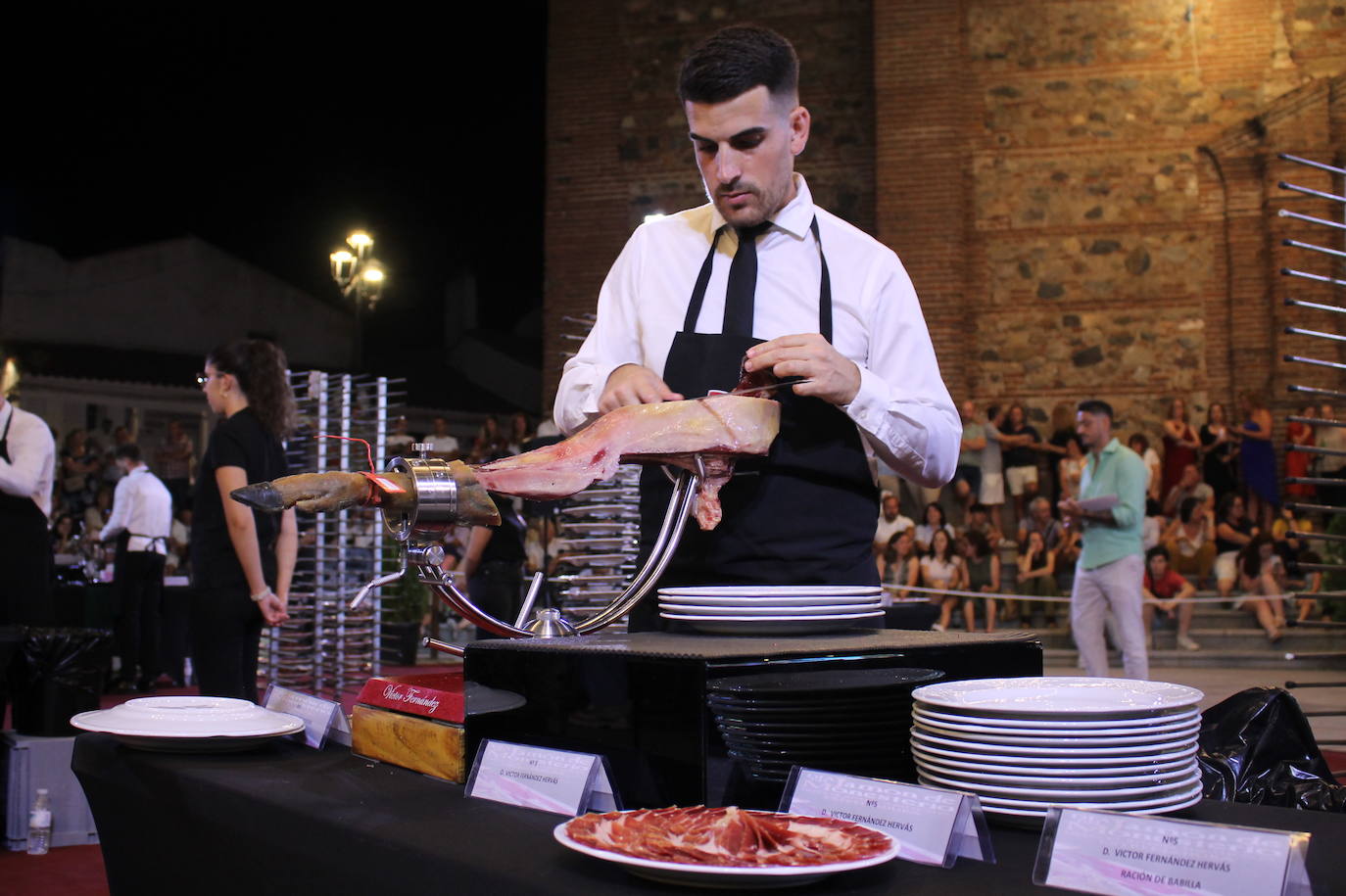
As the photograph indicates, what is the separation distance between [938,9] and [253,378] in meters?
12.2

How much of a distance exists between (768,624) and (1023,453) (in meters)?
12.5

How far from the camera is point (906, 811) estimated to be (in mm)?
1158

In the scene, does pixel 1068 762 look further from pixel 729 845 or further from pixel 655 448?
pixel 655 448

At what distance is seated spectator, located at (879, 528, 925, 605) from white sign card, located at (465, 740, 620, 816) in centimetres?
1092

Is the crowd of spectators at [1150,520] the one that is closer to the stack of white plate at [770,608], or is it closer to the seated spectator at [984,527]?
the seated spectator at [984,527]

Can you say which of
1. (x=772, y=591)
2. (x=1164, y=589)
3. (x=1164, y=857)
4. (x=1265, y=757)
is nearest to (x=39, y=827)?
(x=772, y=591)

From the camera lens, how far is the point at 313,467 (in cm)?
870

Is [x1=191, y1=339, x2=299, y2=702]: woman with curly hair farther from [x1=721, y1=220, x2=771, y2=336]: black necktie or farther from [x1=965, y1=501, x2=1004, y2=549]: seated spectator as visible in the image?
[x1=965, y1=501, x2=1004, y2=549]: seated spectator

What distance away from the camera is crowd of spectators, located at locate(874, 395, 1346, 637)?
11.8 m

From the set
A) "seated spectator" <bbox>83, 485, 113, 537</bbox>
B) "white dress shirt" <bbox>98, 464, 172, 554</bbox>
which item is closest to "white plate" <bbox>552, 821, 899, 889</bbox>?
"white dress shirt" <bbox>98, 464, 172, 554</bbox>

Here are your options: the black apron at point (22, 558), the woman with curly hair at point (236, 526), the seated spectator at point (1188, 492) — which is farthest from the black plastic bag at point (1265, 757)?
the seated spectator at point (1188, 492)

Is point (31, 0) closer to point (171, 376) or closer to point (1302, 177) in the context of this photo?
point (171, 376)

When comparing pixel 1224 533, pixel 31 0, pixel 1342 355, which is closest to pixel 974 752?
pixel 1224 533

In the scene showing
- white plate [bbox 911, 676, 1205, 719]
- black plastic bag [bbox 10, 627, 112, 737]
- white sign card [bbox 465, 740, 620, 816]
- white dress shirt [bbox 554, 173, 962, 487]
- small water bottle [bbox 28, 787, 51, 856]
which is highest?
white dress shirt [bbox 554, 173, 962, 487]
